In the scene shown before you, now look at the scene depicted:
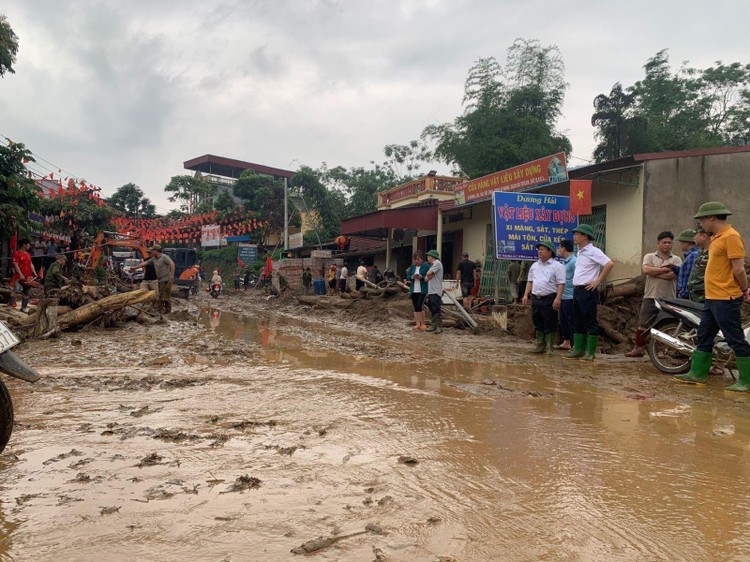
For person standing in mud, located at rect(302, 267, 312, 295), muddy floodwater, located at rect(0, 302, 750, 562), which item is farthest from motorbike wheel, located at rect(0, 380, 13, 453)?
person standing in mud, located at rect(302, 267, 312, 295)

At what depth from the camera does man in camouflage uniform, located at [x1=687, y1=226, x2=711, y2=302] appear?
5.29 metres

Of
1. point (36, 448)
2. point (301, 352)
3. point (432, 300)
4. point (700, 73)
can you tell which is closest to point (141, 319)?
point (301, 352)

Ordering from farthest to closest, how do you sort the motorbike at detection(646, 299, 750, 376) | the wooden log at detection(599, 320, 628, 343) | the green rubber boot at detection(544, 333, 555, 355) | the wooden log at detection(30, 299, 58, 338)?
the wooden log at detection(599, 320, 628, 343), the wooden log at detection(30, 299, 58, 338), the green rubber boot at detection(544, 333, 555, 355), the motorbike at detection(646, 299, 750, 376)

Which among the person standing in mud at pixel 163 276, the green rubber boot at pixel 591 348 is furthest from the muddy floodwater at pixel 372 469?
the person standing in mud at pixel 163 276

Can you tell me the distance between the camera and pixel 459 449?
2.95m

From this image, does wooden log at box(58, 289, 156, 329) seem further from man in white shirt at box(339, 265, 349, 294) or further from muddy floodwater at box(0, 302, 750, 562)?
man in white shirt at box(339, 265, 349, 294)

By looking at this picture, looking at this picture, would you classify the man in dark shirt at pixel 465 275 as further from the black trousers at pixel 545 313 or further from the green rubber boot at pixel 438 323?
the black trousers at pixel 545 313

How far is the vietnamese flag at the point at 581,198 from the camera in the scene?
1043 cm

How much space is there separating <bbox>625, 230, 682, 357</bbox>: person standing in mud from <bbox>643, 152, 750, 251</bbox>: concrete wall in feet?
14.9

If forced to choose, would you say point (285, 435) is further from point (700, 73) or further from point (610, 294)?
point (700, 73)

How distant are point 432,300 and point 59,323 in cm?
625

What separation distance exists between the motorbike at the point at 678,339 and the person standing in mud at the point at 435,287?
4.40 metres

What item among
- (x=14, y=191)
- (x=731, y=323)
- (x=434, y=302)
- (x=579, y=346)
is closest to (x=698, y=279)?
(x=731, y=323)

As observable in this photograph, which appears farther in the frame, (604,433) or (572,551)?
(604,433)
